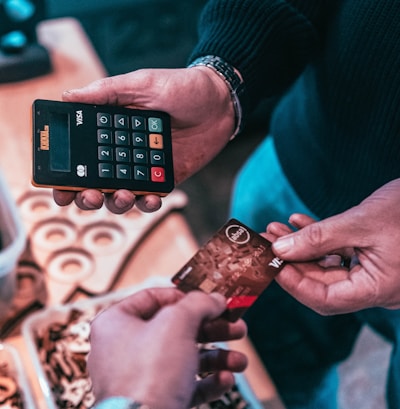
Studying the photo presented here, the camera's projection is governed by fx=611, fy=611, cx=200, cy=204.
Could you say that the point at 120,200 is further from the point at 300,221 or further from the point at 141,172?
the point at 300,221

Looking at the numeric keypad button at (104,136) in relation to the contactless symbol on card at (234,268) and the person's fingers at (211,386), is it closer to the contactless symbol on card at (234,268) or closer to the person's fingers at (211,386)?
the contactless symbol on card at (234,268)

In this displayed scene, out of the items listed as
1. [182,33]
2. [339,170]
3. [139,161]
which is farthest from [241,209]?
[182,33]

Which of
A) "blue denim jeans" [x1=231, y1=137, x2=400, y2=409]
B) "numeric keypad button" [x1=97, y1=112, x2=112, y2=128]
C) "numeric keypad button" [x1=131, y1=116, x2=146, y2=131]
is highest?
"numeric keypad button" [x1=97, y1=112, x2=112, y2=128]

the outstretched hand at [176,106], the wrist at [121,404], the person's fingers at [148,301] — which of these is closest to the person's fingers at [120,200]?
the outstretched hand at [176,106]

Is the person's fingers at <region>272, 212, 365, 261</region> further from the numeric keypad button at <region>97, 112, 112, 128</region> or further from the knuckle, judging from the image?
the numeric keypad button at <region>97, 112, 112, 128</region>

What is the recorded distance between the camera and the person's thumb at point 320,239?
1.81ft

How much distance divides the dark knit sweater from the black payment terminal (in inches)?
4.7

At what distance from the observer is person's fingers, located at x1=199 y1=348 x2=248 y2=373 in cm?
58

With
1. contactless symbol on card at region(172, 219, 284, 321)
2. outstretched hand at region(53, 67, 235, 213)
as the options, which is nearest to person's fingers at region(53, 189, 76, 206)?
outstretched hand at region(53, 67, 235, 213)

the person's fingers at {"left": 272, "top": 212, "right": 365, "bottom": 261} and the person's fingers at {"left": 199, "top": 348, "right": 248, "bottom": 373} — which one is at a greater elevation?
the person's fingers at {"left": 272, "top": 212, "right": 365, "bottom": 261}

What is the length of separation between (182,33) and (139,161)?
1.27 m

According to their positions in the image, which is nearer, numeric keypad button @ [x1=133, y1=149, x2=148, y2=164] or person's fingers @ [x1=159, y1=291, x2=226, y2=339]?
person's fingers @ [x1=159, y1=291, x2=226, y2=339]

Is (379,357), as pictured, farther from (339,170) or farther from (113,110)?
(113,110)

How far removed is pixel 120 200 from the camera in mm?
575
